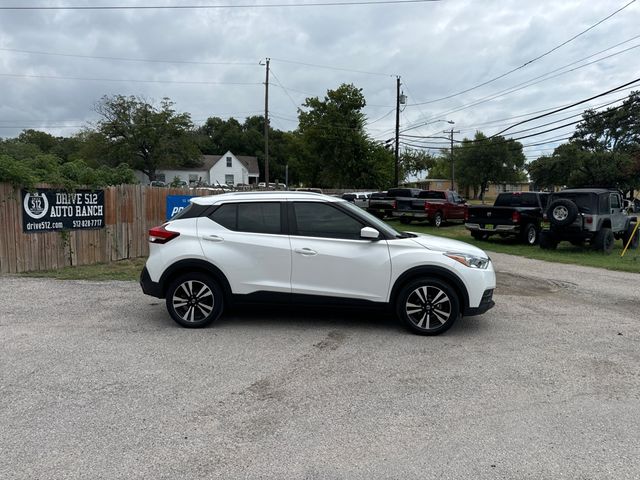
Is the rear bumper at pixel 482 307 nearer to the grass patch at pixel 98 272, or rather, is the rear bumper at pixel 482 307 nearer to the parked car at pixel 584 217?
the grass patch at pixel 98 272

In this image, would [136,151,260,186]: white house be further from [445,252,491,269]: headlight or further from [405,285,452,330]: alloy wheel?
[445,252,491,269]: headlight

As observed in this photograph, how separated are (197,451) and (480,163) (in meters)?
70.7

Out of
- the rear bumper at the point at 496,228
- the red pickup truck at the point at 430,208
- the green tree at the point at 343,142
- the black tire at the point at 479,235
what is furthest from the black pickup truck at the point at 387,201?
the green tree at the point at 343,142

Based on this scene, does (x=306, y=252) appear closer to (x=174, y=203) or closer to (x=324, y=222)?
(x=324, y=222)

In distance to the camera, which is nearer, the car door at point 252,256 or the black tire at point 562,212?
the car door at point 252,256

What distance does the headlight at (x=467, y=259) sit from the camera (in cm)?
572

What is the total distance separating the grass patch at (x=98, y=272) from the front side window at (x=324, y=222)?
4.97 m

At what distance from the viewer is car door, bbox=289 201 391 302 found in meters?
5.76

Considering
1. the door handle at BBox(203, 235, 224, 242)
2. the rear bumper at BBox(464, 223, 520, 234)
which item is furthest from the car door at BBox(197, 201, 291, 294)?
the rear bumper at BBox(464, 223, 520, 234)

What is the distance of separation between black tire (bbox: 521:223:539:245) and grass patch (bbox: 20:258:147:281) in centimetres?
1283

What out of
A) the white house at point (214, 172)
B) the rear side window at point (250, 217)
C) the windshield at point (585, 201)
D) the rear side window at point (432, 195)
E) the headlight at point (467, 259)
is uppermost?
the white house at point (214, 172)

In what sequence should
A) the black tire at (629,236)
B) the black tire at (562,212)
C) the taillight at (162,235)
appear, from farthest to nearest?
the black tire at (629,236) → the black tire at (562,212) → the taillight at (162,235)

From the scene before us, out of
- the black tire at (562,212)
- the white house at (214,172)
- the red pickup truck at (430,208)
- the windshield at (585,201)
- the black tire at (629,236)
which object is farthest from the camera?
the white house at (214,172)

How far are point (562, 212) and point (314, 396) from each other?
12855mm
